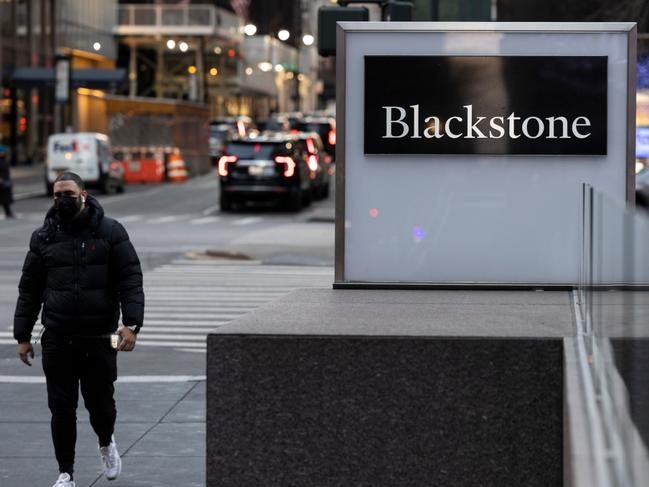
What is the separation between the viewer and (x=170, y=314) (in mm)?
16891

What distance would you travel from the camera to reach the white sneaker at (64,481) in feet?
25.2

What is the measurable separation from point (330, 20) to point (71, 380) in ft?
18.8

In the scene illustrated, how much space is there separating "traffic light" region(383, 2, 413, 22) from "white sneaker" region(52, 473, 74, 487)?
9.20 metres

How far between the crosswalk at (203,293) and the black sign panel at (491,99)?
5.98 metres

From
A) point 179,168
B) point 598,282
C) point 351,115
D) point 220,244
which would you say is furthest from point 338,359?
point 179,168

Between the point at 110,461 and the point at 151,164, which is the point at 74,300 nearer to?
the point at 110,461

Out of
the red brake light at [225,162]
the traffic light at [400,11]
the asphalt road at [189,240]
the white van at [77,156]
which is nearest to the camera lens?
the traffic light at [400,11]

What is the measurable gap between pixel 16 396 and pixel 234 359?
5.08m

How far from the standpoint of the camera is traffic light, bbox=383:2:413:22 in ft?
53.0


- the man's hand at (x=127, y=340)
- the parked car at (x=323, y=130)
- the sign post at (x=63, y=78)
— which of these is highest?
the sign post at (x=63, y=78)

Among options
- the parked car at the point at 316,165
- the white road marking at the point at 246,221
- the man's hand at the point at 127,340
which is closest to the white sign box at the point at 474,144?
the man's hand at the point at 127,340

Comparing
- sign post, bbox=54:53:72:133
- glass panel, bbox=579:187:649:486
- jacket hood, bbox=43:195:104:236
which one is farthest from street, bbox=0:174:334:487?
sign post, bbox=54:53:72:133

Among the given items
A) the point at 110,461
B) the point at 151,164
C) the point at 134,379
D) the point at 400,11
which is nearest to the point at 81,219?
the point at 110,461

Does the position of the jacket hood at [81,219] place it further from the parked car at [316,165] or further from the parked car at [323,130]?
the parked car at [323,130]
